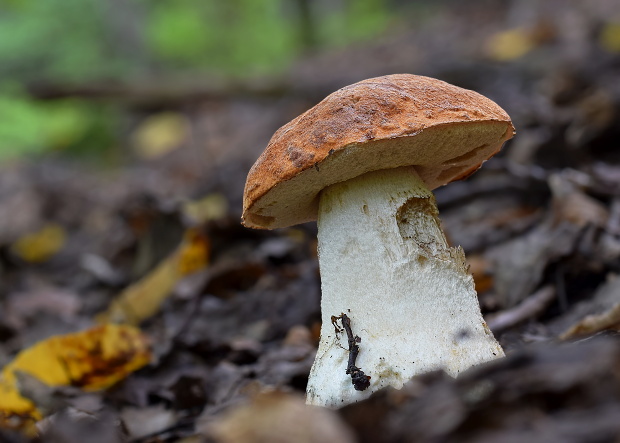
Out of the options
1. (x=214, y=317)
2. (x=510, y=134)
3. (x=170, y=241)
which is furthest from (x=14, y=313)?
(x=510, y=134)

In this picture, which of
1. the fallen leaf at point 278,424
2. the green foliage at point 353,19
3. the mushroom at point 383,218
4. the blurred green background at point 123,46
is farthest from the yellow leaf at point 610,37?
the green foliage at point 353,19

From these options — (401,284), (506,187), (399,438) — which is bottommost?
(399,438)

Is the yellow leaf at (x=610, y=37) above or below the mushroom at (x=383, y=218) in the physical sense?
above

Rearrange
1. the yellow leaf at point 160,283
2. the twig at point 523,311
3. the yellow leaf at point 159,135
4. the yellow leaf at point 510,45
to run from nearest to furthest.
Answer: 1. the twig at point 523,311
2. the yellow leaf at point 160,283
3. the yellow leaf at point 510,45
4. the yellow leaf at point 159,135

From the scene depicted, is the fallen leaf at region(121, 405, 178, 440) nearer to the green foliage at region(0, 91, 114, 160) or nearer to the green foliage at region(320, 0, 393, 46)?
the green foliage at region(0, 91, 114, 160)

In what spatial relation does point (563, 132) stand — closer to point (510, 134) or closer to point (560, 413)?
point (510, 134)

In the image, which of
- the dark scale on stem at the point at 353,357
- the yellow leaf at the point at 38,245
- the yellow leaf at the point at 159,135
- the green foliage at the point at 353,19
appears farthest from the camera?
the green foliage at the point at 353,19

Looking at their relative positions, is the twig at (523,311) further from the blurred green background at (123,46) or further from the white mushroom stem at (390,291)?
the blurred green background at (123,46)
